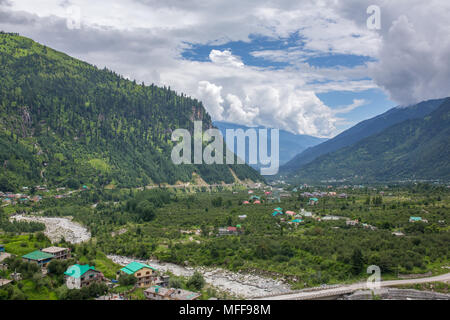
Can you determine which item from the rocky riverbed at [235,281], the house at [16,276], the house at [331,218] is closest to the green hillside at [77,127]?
the rocky riverbed at [235,281]

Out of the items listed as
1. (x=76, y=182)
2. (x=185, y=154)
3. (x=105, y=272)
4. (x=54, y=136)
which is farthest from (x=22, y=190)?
(x=185, y=154)

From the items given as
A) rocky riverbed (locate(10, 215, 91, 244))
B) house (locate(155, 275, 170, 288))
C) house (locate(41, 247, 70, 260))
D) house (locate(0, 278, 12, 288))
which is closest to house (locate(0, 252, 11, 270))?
house (locate(41, 247, 70, 260))

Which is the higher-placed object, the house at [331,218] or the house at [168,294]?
the house at [331,218]

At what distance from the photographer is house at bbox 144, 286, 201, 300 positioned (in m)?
31.0

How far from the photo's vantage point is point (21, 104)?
13012cm

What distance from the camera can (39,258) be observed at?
3531 cm

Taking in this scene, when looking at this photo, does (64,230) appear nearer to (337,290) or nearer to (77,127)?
(337,290)

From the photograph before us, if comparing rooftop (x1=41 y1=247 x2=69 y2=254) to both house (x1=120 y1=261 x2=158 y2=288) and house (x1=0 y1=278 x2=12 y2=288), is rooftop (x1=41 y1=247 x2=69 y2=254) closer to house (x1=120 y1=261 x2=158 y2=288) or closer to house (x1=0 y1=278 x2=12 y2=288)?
house (x1=120 y1=261 x2=158 y2=288)

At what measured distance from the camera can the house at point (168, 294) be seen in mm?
30953

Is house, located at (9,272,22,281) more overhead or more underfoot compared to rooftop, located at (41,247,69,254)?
more underfoot

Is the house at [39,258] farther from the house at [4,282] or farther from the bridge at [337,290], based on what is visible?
the bridge at [337,290]

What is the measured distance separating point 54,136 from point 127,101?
53662 millimetres

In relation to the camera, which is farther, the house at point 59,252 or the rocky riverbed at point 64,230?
the rocky riverbed at point 64,230

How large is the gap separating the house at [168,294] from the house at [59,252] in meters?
11.7
